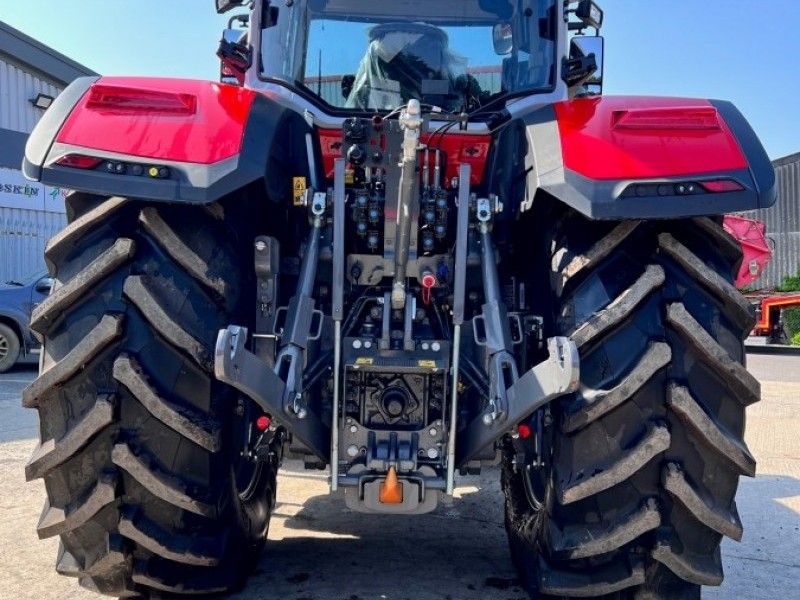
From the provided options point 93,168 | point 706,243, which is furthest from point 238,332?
point 706,243

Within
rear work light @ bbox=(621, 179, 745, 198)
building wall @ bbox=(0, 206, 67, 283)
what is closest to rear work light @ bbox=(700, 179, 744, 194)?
rear work light @ bbox=(621, 179, 745, 198)

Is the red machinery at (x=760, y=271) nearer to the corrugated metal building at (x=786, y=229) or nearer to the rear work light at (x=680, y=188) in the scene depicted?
the corrugated metal building at (x=786, y=229)

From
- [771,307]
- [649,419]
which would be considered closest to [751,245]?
[771,307]

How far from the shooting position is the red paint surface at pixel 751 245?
1234 centimetres

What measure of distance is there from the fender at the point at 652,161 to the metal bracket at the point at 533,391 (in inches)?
17.0

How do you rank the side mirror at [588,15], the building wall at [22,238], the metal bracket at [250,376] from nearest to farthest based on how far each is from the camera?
1. the metal bracket at [250,376]
2. the side mirror at [588,15]
3. the building wall at [22,238]

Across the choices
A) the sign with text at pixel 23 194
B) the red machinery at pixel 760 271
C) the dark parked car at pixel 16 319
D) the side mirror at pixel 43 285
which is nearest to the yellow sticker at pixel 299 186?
the dark parked car at pixel 16 319

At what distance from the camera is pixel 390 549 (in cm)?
335

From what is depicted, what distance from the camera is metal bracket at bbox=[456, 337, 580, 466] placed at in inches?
77.4

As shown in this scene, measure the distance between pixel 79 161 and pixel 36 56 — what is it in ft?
52.2

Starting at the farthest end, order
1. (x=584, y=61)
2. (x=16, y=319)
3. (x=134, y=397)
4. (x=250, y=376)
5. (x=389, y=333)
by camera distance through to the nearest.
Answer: (x=16, y=319) < (x=584, y=61) < (x=389, y=333) < (x=134, y=397) < (x=250, y=376)

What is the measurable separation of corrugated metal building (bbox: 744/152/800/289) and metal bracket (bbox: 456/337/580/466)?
23698mm

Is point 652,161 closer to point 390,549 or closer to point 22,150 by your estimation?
point 390,549

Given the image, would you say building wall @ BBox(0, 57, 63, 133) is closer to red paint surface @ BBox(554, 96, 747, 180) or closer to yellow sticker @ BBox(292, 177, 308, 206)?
yellow sticker @ BBox(292, 177, 308, 206)
